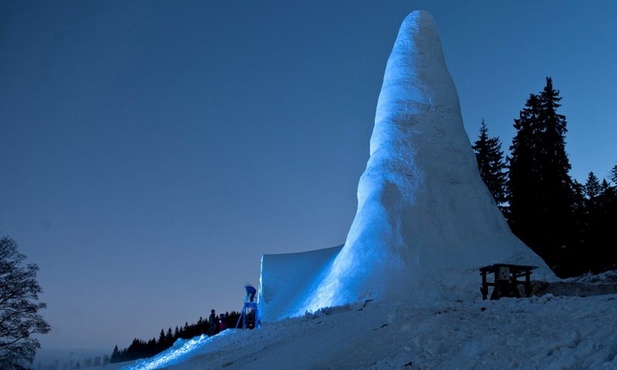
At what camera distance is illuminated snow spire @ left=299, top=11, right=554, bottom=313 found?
20312 millimetres

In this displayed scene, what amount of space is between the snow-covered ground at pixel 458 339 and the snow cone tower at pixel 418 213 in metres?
7.38

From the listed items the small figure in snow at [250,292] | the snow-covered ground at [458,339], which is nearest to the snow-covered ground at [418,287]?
the snow-covered ground at [458,339]

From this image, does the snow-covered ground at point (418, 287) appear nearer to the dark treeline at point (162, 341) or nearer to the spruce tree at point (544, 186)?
the spruce tree at point (544, 186)

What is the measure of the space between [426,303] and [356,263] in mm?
9717

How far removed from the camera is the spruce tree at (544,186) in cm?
3158

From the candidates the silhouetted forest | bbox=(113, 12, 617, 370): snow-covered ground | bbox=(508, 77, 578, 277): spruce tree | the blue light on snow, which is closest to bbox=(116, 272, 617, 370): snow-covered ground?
Answer: bbox=(113, 12, 617, 370): snow-covered ground

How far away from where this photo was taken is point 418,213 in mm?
22062

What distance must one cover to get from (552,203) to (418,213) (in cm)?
1463

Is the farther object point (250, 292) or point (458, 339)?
point (250, 292)

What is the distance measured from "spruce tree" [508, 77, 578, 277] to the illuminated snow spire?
10.8 m

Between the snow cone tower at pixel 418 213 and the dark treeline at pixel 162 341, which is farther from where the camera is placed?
the dark treeline at pixel 162 341

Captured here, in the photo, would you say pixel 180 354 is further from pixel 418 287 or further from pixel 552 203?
pixel 552 203

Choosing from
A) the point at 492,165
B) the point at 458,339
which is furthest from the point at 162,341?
the point at 458,339

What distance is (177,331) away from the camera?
70688mm
